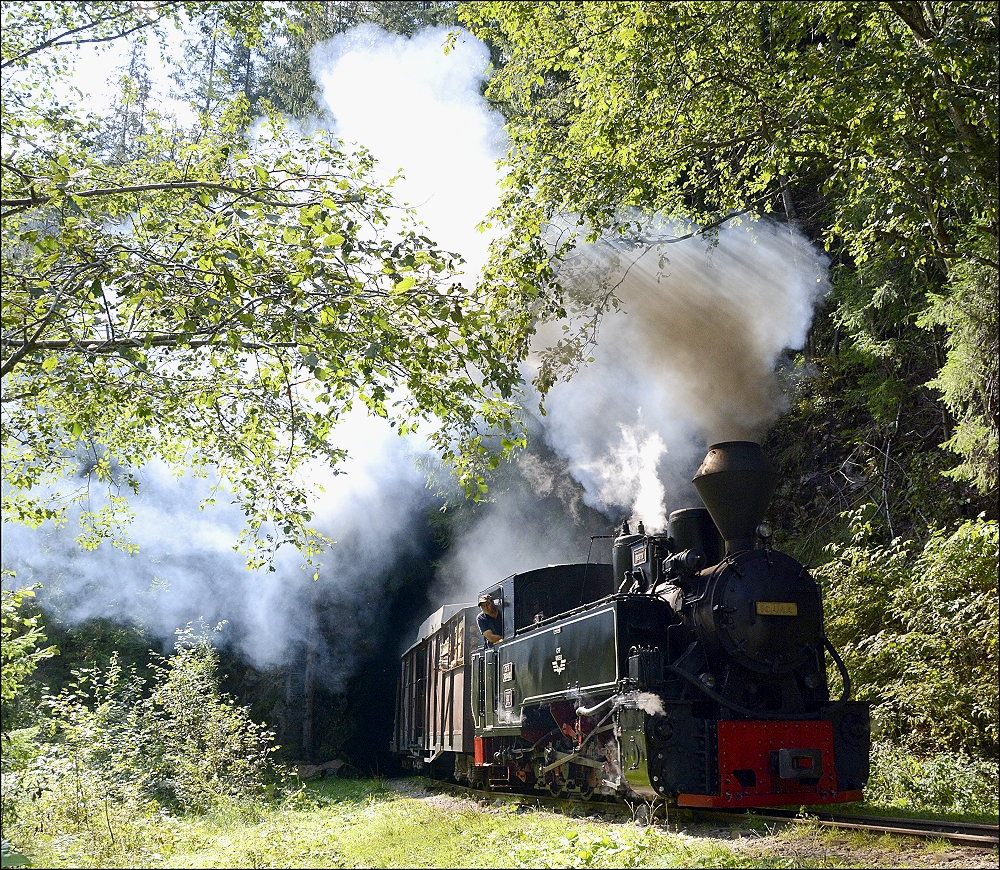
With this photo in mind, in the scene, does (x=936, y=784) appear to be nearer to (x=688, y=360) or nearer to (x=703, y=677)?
(x=703, y=677)

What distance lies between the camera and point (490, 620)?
422 inches

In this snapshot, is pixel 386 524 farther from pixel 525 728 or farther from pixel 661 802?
pixel 661 802

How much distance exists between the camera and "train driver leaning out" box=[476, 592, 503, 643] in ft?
34.3

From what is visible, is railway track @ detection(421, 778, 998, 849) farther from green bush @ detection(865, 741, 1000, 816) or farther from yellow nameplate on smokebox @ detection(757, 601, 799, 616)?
yellow nameplate on smokebox @ detection(757, 601, 799, 616)

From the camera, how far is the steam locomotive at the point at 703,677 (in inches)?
267

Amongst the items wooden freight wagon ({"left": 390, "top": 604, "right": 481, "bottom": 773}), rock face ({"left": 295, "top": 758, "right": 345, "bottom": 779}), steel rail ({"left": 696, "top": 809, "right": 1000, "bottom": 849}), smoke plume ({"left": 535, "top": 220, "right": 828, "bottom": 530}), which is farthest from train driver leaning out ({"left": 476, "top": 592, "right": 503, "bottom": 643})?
rock face ({"left": 295, "top": 758, "right": 345, "bottom": 779})

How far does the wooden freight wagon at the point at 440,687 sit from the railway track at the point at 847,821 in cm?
264

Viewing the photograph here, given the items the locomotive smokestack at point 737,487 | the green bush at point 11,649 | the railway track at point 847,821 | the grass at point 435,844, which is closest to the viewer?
the grass at point 435,844

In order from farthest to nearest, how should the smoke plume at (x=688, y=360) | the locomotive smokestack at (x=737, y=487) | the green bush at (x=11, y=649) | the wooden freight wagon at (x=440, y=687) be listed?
the smoke plume at (x=688, y=360)
the wooden freight wagon at (x=440, y=687)
the locomotive smokestack at (x=737, y=487)
the green bush at (x=11, y=649)

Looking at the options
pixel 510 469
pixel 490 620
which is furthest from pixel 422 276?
pixel 510 469

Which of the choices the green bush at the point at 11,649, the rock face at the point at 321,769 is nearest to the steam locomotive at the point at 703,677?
the green bush at the point at 11,649

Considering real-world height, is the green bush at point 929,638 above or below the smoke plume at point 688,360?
below

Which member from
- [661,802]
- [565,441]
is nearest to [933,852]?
[661,802]

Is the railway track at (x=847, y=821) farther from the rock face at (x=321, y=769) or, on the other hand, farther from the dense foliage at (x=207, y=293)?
the rock face at (x=321, y=769)
